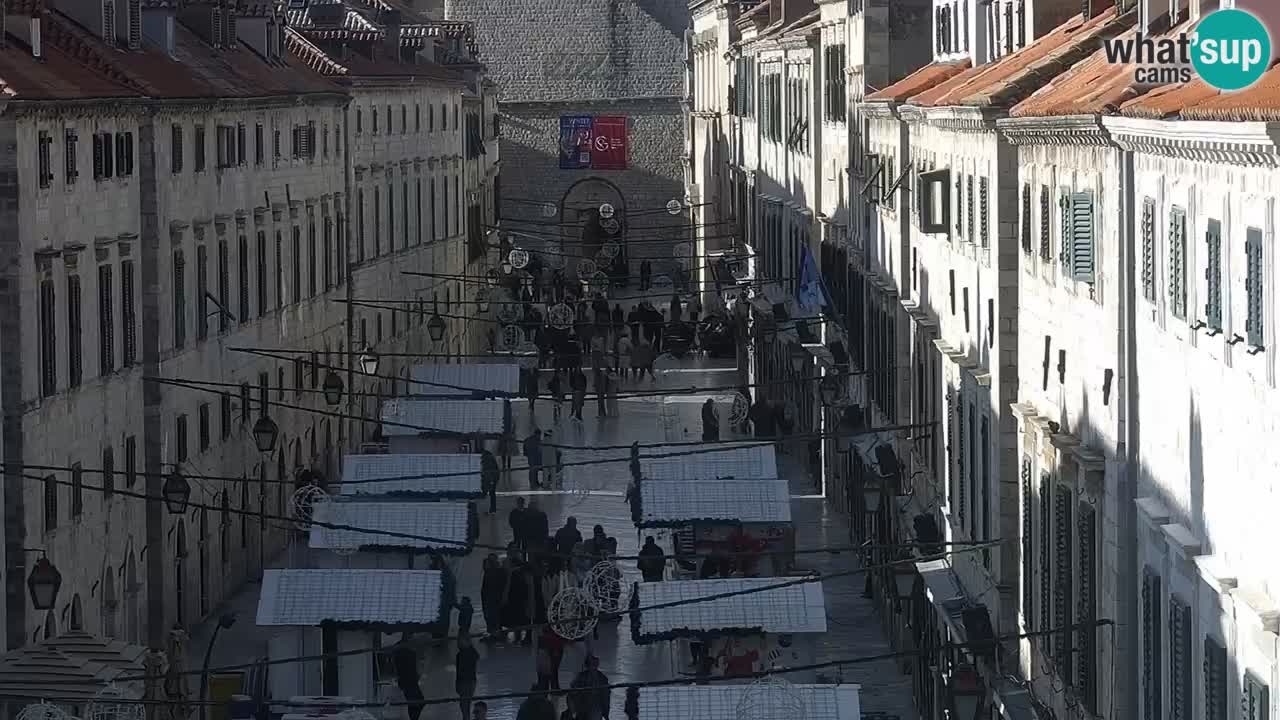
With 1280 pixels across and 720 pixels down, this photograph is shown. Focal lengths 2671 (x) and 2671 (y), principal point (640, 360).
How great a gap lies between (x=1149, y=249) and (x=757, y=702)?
18.7ft

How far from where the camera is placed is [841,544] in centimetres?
4234

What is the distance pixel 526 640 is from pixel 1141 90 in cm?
1945

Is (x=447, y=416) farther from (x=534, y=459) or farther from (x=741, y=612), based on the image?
(x=741, y=612)

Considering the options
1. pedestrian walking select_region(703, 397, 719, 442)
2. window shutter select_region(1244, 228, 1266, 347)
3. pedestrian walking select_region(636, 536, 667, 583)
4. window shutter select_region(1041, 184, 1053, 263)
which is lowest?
pedestrian walking select_region(636, 536, 667, 583)

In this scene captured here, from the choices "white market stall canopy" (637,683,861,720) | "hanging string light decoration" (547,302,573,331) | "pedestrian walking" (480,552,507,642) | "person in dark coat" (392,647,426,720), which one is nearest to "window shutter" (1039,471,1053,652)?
"white market stall canopy" (637,683,861,720)

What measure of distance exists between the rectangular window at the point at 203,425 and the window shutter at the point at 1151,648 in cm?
2210

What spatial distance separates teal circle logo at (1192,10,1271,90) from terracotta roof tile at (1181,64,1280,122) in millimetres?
92

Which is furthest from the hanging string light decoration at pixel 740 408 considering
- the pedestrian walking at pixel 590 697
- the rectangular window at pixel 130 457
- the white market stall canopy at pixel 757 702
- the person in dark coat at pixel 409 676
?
the white market stall canopy at pixel 757 702

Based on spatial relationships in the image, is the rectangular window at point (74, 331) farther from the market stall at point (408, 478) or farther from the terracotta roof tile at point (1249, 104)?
the terracotta roof tile at point (1249, 104)

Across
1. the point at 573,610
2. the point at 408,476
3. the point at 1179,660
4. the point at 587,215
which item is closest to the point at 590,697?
the point at 573,610

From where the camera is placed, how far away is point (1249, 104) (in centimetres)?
1341

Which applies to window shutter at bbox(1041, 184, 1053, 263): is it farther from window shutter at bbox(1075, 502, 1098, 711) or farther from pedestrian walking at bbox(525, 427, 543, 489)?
pedestrian walking at bbox(525, 427, 543, 489)

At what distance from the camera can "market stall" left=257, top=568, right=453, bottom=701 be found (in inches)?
1133

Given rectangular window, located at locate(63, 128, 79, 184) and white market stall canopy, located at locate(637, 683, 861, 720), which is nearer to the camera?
white market stall canopy, located at locate(637, 683, 861, 720)
